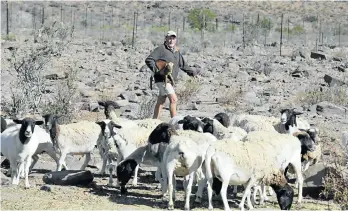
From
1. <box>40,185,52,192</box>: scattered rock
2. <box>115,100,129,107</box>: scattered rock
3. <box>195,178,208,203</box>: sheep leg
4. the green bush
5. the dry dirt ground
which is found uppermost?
the green bush

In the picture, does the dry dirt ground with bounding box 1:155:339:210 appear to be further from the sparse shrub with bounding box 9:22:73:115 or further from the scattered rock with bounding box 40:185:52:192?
the sparse shrub with bounding box 9:22:73:115

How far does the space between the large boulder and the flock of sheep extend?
41 centimetres

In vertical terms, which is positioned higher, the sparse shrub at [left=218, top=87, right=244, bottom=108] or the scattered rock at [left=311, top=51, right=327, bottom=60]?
the scattered rock at [left=311, top=51, right=327, bottom=60]

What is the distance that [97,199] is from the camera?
1089cm

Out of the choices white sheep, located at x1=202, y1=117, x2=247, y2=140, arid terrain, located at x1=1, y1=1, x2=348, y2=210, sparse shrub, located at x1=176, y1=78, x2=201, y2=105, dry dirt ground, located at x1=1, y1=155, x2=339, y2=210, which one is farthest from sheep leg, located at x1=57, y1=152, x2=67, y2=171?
sparse shrub, located at x1=176, y1=78, x2=201, y2=105

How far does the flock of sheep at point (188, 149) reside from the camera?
10.2m

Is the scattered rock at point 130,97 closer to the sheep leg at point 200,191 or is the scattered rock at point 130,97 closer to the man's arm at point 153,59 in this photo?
the man's arm at point 153,59

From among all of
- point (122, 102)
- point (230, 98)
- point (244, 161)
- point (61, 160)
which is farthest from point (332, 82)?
point (244, 161)

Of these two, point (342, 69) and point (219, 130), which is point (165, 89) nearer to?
point (219, 130)

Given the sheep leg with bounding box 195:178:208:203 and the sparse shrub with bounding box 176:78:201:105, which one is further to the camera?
the sparse shrub with bounding box 176:78:201:105

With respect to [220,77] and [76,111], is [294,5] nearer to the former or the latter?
[220,77]

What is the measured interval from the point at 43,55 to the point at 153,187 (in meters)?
9.93

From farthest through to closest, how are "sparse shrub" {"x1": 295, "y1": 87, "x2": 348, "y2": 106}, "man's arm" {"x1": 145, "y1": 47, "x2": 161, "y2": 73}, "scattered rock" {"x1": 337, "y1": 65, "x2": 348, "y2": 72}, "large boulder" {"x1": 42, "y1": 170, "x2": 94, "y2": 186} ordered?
"scattered rock" {"x1": 337, "y1": 65, "x2": 348, "y2": 72} < "sparse shrub" {"x1": 295, "y1": 87, "x2": 348, "y2": 106} < "man's arm" {"x1": 145, "y1": 47, "x2": 161, "y2": 73} < "large boulder" {"x1": 42, "y1": 170, "x2": 94, "y2": 186}

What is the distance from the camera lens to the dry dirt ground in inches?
408
